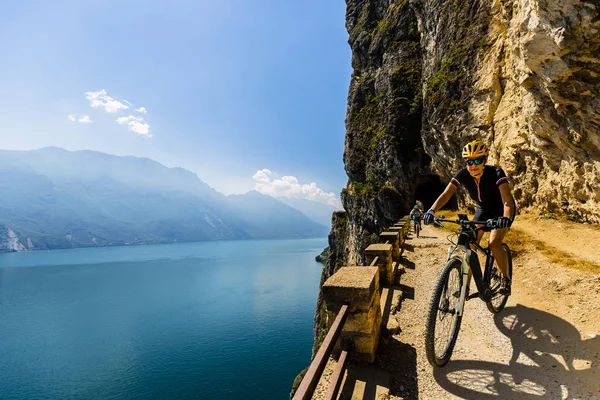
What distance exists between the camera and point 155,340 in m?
47.8

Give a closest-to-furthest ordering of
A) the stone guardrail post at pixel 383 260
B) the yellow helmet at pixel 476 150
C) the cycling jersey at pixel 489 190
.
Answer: the yellow helmet at pixel 476 150 → the cycling jersey at pixel 489 190 → the stone guardrail post at pixel 383 260

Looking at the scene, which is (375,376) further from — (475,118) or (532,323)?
(475,118)

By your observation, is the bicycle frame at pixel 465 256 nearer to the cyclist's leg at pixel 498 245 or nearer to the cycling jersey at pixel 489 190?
the cyclist's leg at pixel 498 245


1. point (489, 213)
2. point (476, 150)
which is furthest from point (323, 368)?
point (476, 150)

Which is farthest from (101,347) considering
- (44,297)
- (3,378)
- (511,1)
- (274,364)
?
(511,1)

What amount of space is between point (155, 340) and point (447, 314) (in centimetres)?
5570

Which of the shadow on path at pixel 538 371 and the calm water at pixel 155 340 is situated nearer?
the shadow on path at pixel 538 371

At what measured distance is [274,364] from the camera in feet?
130

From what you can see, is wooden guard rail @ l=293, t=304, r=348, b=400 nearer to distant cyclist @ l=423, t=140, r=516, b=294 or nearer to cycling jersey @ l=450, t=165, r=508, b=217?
distant cyclist @ l=423, t=140, r=516, b=294

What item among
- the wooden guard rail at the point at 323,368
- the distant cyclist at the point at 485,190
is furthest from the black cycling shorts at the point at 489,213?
the wooden guard rail at the point at 323,368

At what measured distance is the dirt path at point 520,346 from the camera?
403 cm

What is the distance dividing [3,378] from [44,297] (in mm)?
56178

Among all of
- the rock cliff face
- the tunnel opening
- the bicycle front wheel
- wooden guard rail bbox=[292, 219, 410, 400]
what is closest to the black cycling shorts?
the bicycle front wheel

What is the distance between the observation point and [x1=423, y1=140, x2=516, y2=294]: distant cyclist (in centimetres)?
525
